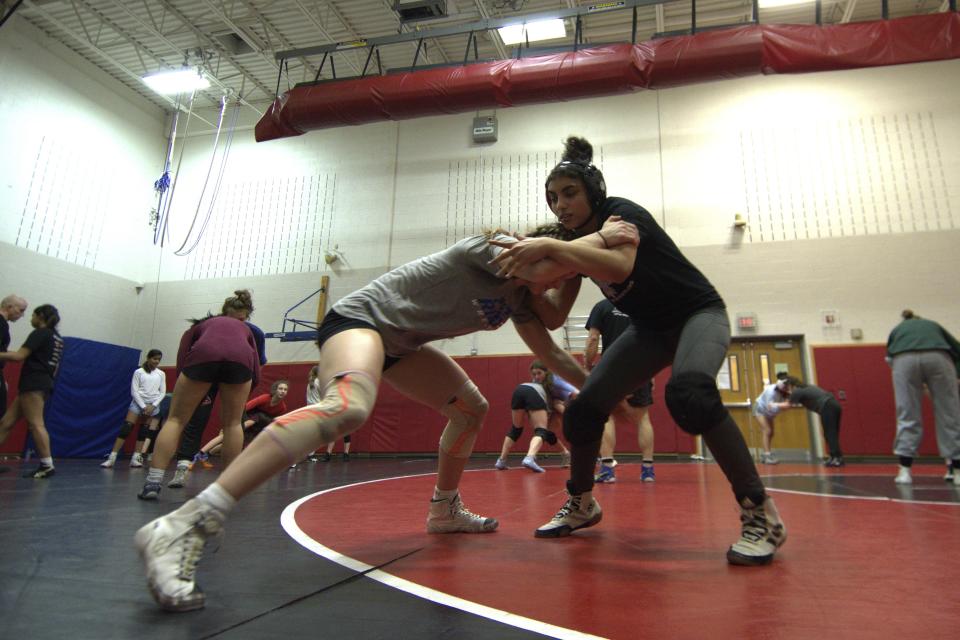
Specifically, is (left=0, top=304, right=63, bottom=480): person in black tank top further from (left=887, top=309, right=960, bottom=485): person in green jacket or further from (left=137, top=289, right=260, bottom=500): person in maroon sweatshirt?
(left=887, top=309, right=960, bottom=485): person in green jacket

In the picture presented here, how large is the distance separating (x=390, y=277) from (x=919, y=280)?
35.1 ft

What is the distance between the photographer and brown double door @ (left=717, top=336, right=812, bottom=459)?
9688 millimetres

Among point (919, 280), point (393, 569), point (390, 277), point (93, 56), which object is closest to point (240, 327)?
point (390, 277)

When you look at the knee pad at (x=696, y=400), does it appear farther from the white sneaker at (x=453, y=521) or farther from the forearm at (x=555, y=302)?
the white sneaker at (x=453, y=521)

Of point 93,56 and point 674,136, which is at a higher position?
point 93,56

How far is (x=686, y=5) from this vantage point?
10.3m

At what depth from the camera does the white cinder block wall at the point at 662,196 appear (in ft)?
32.0

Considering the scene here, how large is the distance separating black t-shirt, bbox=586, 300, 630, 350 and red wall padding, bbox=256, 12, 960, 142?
4.67 m

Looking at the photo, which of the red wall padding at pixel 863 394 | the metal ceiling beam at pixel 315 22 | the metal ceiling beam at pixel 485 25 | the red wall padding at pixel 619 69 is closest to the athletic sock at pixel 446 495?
the red wall padding at pixel 619 69

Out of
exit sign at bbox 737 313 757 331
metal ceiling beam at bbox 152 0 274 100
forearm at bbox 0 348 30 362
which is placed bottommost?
forearm at bbox 0 348 30 362

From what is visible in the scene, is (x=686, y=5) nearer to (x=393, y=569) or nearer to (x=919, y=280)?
(x=919, y=280)

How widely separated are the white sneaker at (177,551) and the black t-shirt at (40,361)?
14.5ft

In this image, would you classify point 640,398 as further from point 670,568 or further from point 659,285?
point 670,568

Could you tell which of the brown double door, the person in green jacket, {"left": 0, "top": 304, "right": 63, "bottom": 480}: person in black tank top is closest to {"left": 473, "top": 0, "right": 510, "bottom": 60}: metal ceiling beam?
the brown double door
